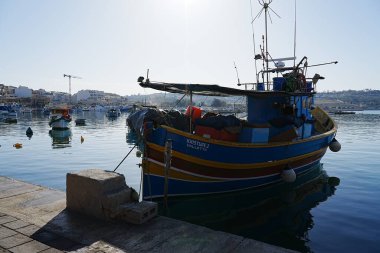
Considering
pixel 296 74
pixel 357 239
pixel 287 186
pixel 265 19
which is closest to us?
pixel 357 239

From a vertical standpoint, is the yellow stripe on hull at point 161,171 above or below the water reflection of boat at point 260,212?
above

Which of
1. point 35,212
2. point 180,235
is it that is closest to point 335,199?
point 180,235

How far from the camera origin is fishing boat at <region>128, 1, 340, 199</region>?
1020 cm

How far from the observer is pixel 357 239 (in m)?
8.80

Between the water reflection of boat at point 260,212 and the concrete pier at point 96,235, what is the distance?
3.52 m

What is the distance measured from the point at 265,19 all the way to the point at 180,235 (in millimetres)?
14658

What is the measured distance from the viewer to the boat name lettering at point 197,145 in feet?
33.6

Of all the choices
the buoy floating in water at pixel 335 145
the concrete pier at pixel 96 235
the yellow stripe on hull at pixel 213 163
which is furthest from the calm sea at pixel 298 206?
the concrete pier at pixel 96 235

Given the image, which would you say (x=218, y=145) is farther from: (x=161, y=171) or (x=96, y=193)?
(x=96, y=193)

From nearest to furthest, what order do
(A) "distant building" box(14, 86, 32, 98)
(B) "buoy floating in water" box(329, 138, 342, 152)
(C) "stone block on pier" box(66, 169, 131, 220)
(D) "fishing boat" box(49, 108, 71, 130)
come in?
1. (C) "stone block on pier" box(66, 169, 131, 220)
2. (B) "buoy floating in water" box(329, 138, 342, 152)
3. (D) "fishing boat" box(49, 108, 71, 130)
4. (A) "distant building" box(14, 86, 32, 98)

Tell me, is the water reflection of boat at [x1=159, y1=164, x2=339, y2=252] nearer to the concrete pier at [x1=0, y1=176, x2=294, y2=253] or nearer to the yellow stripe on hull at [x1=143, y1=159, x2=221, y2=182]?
the yellow stripe on hull at [x1=143, y1=159, x2=221, y2=182]

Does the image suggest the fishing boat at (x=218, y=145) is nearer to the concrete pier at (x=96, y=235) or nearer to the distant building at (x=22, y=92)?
the concrete pier at (x=96, y=235)

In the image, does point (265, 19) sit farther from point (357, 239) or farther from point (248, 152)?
point (357, 239)

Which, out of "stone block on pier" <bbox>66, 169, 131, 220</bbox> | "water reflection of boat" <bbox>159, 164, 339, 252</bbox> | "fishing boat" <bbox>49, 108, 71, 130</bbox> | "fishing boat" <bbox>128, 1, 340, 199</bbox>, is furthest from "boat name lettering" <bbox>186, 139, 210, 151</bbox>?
"fishing boat" <bbox>49, 108, 71, 130</bbox>
